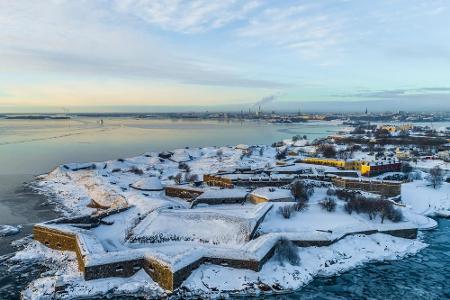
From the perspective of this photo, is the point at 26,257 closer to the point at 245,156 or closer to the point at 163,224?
the point at 163,224

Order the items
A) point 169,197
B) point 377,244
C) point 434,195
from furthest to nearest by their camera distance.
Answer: point 434,195, point 169,197, point 377,244

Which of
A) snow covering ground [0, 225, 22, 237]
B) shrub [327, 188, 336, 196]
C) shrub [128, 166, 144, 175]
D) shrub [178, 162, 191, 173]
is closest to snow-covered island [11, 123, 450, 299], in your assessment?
shrub [327, 188, 336, 196]

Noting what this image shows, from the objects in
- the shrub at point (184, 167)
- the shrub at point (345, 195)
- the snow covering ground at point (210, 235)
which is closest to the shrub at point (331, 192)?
the shrub at point (345, 195)

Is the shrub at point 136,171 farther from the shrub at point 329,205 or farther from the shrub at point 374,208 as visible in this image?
the shrub at point 374,208

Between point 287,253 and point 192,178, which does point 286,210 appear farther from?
point 192,178

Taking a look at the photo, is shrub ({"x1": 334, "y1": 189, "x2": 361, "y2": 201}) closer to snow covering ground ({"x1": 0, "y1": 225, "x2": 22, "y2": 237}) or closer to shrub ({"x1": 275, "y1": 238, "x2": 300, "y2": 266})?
shrub ({"x1": 275, "y1": 238, "x2": 300, "y2": 266})

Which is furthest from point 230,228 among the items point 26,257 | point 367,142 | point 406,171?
point 367,142
